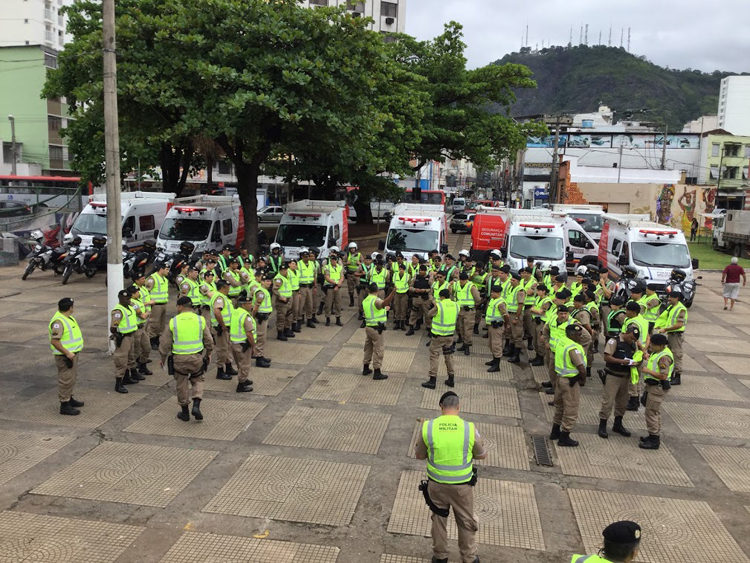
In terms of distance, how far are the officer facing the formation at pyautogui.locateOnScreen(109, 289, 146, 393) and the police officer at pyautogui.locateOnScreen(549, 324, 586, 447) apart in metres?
6.43

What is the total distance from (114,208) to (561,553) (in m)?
9.85

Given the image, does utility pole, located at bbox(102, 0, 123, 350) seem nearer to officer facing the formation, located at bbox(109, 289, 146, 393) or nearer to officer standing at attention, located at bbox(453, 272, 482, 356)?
officer facing the formation, located at bbox(109, 289, 146, 393)

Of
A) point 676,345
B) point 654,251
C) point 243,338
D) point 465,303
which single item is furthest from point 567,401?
point 654,251

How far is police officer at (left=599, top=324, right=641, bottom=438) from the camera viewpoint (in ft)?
27.2

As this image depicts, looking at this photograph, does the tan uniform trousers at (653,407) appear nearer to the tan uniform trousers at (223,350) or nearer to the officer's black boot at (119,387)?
the tan uniform trousers at (223,350)

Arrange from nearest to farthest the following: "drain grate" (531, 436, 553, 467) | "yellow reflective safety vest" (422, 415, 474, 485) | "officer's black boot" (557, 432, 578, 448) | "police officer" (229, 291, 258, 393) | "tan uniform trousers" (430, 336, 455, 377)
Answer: "yellow reflective safety vest" (422, 415, 474, 485) < "drain grate" (531, 436, 553, 467) < "officer's black boot" (557, 432, 578, 448) < "police officer" (229, 291, 258, 393) < "tan uniform trousers" (430, 336, 455, 377)

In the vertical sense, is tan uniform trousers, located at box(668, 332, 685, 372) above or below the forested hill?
below

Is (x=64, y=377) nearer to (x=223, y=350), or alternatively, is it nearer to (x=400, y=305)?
(x=223, y=350)

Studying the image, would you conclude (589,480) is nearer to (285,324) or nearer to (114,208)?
(285,324)

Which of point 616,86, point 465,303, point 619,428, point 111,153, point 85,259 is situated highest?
point 616,86

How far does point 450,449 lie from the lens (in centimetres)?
518

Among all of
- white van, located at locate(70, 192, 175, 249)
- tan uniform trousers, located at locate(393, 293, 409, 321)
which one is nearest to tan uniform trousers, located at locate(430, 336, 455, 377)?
tan uniform trousers, located at locate(393, 293, 409, 321)

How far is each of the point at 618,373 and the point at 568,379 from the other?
0.90 meters

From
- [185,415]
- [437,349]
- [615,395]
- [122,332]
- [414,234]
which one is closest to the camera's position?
[615,395]
